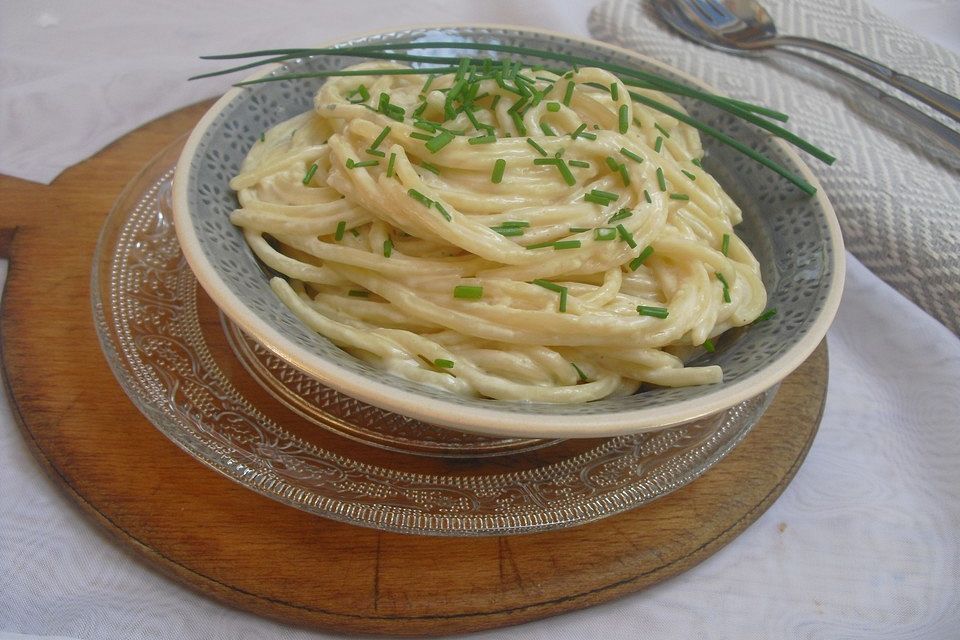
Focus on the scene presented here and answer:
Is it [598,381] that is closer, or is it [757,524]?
[598,381]

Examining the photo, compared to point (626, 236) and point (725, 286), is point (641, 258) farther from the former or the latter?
point (725, 286)

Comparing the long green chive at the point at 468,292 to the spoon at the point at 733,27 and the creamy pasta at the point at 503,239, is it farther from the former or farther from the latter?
the spoon at the point at 733,27

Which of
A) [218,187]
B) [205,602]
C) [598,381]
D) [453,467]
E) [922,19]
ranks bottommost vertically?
[205,602]

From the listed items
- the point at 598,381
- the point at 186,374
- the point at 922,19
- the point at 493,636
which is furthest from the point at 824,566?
the point at 922,19

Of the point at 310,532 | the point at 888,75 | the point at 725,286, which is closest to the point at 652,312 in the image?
the point at 725,286

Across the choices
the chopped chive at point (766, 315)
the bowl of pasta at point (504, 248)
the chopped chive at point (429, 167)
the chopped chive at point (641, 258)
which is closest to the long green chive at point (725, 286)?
the bowl of pasta at point (504, 248)

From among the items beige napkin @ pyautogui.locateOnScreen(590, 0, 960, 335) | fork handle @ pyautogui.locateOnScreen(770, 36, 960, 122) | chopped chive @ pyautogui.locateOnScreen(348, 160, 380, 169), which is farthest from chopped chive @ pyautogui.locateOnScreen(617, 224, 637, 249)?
fork handle @ pyautogui.locateOnScreen(770, 36, 960, 122)

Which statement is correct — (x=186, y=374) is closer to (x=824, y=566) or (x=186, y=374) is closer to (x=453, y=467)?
(x=453, y=467)

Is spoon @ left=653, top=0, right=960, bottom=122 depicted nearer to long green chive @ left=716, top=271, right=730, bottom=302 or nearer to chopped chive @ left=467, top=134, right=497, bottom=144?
long green chive @ left=716, top=271, right=730, bottom=302

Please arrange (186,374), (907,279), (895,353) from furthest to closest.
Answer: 1. (907,279)
2. (895,353)
3. (186,374)
